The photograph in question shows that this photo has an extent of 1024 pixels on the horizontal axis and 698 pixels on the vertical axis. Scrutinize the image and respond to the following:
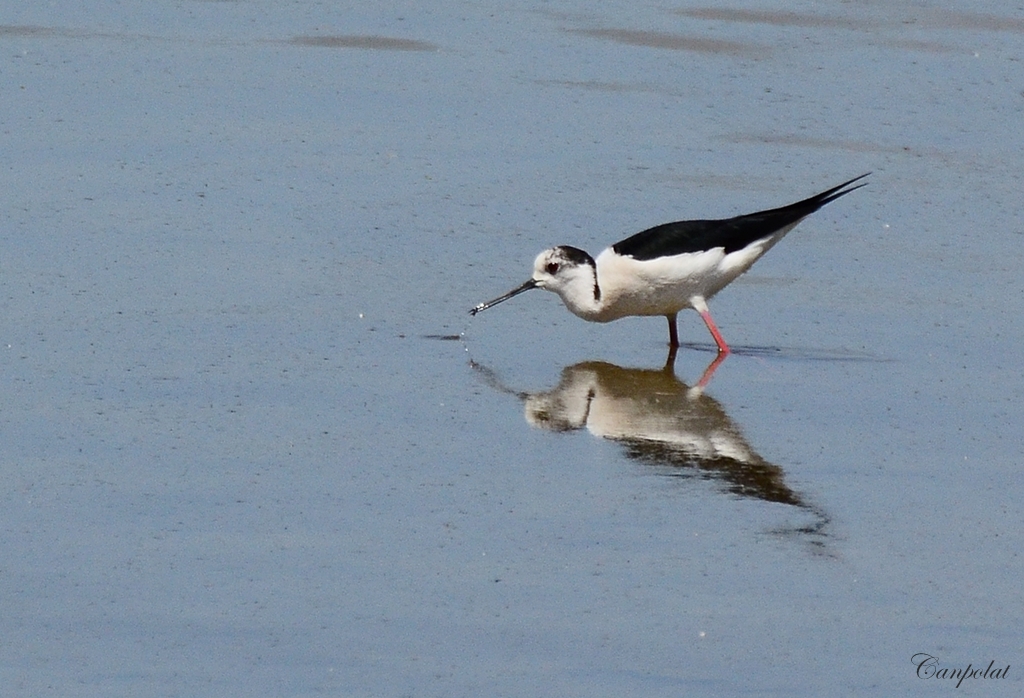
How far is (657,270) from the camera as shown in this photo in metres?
8.09

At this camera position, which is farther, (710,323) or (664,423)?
(710,323)

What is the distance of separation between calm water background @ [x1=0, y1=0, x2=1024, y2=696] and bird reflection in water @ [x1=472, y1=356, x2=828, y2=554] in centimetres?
3

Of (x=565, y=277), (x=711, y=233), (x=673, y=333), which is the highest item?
(x=711, y=233)

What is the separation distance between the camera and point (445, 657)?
15.5 feet

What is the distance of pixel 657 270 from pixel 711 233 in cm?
35

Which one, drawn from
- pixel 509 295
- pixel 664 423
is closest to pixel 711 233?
pixel 509 295

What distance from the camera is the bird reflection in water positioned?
611cm

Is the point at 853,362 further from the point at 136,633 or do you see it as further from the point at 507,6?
the point at 507,6

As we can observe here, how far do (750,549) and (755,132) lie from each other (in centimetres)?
549

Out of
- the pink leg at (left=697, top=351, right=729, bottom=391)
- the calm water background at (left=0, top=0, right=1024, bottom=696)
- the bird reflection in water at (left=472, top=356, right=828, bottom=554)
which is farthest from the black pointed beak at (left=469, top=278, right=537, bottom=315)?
the pink leg at (left=697, top=351, right=729, bottom=391)

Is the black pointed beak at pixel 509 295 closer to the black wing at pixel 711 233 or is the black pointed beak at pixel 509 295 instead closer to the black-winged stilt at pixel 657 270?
the black-winged stilt at pixel 657 270

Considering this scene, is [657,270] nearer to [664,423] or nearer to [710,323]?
[710,323]

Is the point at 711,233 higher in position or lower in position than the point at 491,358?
higher

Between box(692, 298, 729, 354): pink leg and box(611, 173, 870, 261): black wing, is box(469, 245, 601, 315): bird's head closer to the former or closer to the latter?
box(611, 173, 870, 261): black wing
